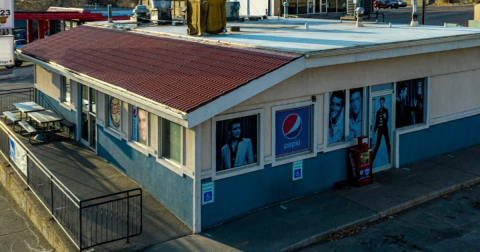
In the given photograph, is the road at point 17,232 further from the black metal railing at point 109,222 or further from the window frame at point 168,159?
the window frame at point 168,159

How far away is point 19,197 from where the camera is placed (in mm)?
13953

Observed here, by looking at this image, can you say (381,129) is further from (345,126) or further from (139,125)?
(139,125)

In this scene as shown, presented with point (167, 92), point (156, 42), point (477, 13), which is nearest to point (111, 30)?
point (156, 42)

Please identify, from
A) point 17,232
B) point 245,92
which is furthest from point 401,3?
point 17,232

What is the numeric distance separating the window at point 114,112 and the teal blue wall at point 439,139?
705 cm

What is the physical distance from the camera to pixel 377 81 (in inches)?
567

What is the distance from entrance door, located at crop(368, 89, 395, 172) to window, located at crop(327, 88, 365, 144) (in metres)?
0.33

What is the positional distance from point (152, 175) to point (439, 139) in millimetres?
7813

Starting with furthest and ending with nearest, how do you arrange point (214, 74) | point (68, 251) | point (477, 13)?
1. point (477, 13)
2. point (214, 74)
3. point (68, 251)

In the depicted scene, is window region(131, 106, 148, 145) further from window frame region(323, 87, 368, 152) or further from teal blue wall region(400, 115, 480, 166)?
teal blue wall region(400, 115, 480, 166)

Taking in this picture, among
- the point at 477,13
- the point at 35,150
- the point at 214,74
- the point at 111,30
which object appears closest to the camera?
the point at 214,74

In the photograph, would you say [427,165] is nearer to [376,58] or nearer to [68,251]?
[376,58]

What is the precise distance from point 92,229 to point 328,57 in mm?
5801

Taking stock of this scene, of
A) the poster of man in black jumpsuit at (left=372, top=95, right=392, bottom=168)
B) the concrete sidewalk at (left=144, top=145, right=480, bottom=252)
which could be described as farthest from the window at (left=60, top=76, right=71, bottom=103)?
the poster of man in black jumpsuit at (left=372, top=95, right=392, bottom=168)
